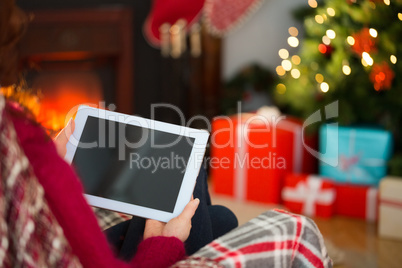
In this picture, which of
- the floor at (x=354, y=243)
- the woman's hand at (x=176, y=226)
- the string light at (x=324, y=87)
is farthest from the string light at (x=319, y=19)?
the woman's hand at (x=176, y=226)

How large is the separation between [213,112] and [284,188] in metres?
0.86

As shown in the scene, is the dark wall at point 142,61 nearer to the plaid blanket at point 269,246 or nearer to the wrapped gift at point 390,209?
the wrapped gift at point 390,209

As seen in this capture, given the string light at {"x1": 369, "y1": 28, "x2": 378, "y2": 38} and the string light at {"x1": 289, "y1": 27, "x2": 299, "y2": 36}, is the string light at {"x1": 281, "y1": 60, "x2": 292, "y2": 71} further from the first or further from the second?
the string light at {"x1": 369, "y1": 28, "x2": 378, "y2": 38}

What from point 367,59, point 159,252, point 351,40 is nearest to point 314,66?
point 351,40

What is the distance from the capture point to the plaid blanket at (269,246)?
28.9 inches

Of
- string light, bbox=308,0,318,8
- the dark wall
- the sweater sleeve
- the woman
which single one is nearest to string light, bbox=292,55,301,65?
string light, bbox=308,0,318,8

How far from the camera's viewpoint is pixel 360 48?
2.21 metres

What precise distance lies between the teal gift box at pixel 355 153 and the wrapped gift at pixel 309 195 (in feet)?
0.33

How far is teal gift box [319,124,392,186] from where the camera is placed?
7.88 ft

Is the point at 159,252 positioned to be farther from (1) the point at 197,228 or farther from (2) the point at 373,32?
(2) the point at 373,32

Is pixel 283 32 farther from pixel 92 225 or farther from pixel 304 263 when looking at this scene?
pixel 92 225

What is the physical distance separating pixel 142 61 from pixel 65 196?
2.59m

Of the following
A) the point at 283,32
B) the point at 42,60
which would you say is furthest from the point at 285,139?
the point at 42,60

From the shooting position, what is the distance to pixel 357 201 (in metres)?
2.42
